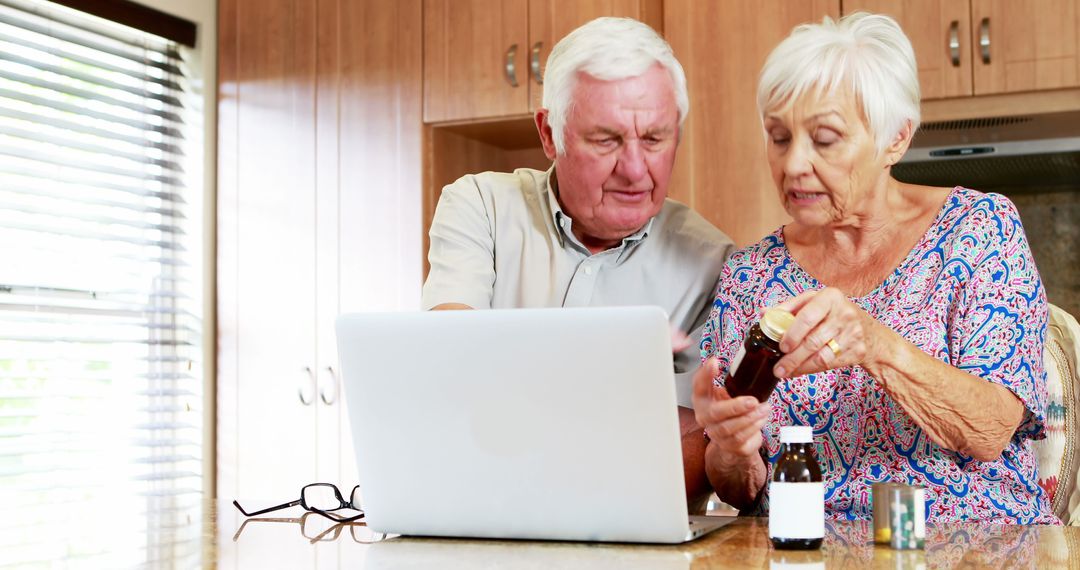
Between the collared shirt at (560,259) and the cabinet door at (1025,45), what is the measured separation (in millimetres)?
977

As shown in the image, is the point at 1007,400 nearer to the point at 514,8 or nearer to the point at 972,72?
the point at 972,72

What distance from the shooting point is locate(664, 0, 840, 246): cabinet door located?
8.71 ft

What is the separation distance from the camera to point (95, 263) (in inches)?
117

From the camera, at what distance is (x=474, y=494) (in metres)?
1.10

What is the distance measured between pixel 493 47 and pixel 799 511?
207 centimetres

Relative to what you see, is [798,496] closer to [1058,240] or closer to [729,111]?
[729,111]

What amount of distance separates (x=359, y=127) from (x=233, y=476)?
105 cm

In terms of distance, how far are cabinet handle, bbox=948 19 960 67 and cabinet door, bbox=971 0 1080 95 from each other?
0.03m

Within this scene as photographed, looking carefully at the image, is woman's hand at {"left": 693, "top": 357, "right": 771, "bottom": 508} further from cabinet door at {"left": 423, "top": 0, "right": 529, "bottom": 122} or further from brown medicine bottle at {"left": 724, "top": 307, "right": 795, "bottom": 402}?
cabinet door at {"left": 423, "top": 0, "right": 529, "bottom": 122}

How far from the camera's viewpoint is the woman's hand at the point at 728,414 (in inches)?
46.0

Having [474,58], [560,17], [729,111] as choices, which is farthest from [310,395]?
[729,111]

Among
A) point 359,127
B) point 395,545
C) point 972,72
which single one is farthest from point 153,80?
A: point 395,545

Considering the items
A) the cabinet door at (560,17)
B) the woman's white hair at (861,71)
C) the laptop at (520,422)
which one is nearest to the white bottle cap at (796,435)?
the laptop at (520,422)

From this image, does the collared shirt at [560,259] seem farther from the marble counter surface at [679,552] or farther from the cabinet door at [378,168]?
the cabinet door at [378,168]
